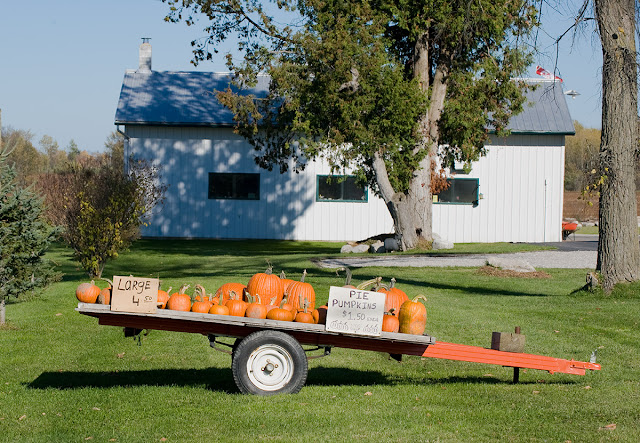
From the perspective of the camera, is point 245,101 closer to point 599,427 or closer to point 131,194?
point 131,194

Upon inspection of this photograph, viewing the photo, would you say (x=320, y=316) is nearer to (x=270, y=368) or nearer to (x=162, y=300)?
(x=270, y=368)

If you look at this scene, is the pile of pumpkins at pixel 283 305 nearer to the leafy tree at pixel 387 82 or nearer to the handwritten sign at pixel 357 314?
the handwritten sign at pixel 357 314

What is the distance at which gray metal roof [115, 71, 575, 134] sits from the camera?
124 feet

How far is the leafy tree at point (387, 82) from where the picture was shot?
24.1 meters

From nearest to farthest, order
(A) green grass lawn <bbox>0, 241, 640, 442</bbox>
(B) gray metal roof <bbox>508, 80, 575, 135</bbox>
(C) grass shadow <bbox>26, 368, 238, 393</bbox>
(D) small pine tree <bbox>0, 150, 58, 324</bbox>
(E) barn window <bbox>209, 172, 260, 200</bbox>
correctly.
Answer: (A) green grass lawn <bbox>0, 241, 640, 442</bbox> → (C) grass shadow <bbox>26, 368, 238, 393</bbox> → (D) small pine tree <bbox>0, 150, 58, 324</bbox> → (B) gray metal roof <bbox>508, 80, 575, 135</bbox> → (E) barn window <bbox>209, 172, 260, 200</bbox>

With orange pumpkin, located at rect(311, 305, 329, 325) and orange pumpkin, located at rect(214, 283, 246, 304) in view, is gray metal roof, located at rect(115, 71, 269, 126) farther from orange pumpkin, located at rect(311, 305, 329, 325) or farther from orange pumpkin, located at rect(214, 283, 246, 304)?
orange pumpkin, located at rect(311, 305, 329, 325)

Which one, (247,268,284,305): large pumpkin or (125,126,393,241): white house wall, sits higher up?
(125,126,393,241): white house wall

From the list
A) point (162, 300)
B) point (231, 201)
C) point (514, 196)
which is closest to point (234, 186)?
point (231, 201)

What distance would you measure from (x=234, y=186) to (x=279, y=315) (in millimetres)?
30838

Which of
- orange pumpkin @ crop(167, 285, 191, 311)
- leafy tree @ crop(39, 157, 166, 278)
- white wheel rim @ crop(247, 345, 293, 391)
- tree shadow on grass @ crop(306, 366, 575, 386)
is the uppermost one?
leafy tree @ crop(39, 157, 166, 278)

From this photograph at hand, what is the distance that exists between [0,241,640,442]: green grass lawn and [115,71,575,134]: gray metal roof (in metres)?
24.4

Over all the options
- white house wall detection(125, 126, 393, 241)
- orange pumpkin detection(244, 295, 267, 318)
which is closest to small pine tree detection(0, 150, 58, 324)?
orange pumpkin detection(244, 295, 267, 318)

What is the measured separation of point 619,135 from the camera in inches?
598

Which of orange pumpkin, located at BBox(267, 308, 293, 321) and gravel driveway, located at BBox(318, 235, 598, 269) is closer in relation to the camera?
orange pumpkin, located at BBox(267, 308, 293, 321)
